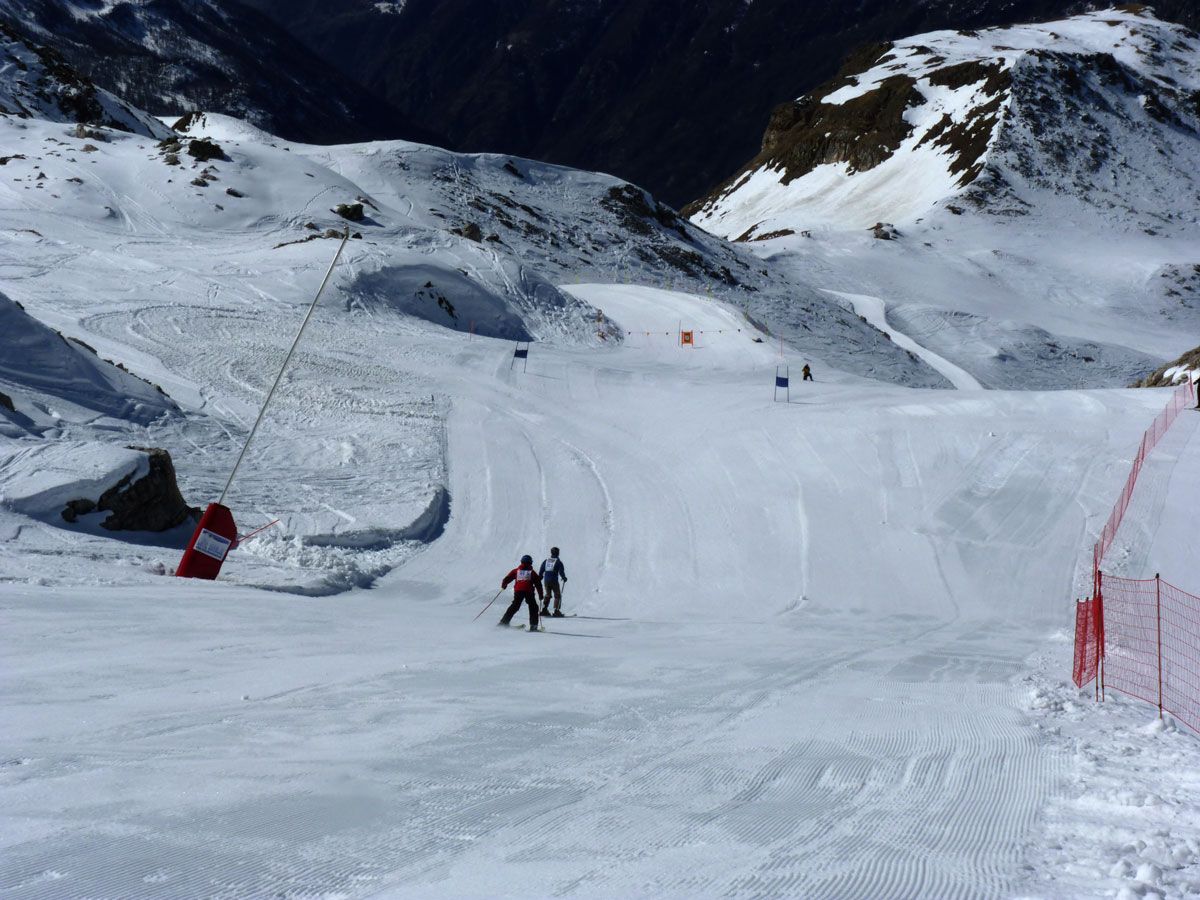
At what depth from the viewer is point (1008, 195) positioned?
83875 mm

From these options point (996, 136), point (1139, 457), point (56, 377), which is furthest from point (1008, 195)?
point (56, 377)

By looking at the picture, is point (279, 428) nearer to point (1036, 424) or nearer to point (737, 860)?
point (1036, 424)

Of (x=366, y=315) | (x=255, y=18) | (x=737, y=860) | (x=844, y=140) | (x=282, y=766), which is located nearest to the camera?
(x=737, y=860)

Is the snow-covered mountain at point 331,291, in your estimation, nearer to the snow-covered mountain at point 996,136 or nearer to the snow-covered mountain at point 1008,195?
the snow-covered mountain at point 1008,195

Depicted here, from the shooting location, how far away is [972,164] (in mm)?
88812

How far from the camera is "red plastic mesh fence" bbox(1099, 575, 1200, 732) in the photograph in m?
9.41

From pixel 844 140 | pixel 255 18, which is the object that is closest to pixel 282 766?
pixel 844 140

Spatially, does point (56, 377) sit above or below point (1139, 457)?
above

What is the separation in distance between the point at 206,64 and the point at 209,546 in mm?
164130

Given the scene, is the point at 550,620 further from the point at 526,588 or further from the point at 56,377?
the point at 56,377

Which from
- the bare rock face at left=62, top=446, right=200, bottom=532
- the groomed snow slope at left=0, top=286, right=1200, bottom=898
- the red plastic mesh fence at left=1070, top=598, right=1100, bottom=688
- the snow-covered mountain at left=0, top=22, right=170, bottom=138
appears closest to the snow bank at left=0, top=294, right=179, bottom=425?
the bare rock face at left=62, top=446, right=200, bottom=532

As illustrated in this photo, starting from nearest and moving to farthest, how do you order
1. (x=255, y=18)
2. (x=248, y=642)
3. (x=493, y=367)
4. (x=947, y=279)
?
(x=248, y=642) < (x=493, y=367) < (x=947, y=279) < (x=255, y=18)

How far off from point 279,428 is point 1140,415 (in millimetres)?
19358

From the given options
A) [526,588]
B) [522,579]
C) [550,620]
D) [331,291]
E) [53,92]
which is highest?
[53,92]
